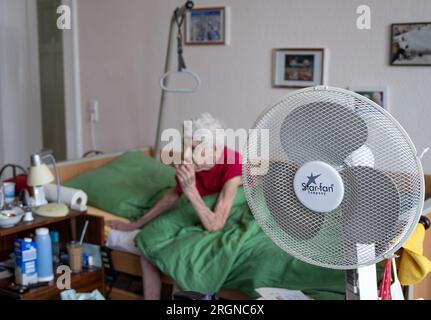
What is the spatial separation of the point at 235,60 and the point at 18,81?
132 centimetres

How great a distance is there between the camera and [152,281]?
2.08 meters

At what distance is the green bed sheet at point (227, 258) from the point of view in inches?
68.5

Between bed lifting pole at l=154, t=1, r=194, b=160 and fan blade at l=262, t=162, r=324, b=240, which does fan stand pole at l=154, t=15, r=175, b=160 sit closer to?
bed lifting pole at l=154, t=1, r=194, b=160

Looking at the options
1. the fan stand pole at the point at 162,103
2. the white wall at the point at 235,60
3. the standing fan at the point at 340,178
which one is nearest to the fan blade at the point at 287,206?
the standing fan at the point at 340,178

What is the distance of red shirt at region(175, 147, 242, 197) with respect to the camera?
2.13 meters

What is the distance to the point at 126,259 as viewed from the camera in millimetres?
2189

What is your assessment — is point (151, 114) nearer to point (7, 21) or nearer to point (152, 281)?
point (7, 21)

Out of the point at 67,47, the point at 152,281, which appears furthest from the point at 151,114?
the point at 152,281

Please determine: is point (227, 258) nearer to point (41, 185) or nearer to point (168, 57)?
point (41, 185)

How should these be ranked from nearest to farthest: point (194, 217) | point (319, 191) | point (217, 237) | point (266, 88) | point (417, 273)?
point (319, 191)
point (417, 273)
point (217, 237)
point (194, 217)
point (266, 88)

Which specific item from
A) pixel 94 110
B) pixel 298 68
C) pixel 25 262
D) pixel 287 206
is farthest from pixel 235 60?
pixel 287 206

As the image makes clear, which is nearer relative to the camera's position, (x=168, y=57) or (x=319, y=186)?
(x=319, y=186)

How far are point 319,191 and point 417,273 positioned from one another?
1.36ft

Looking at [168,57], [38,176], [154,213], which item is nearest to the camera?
[38,176]
